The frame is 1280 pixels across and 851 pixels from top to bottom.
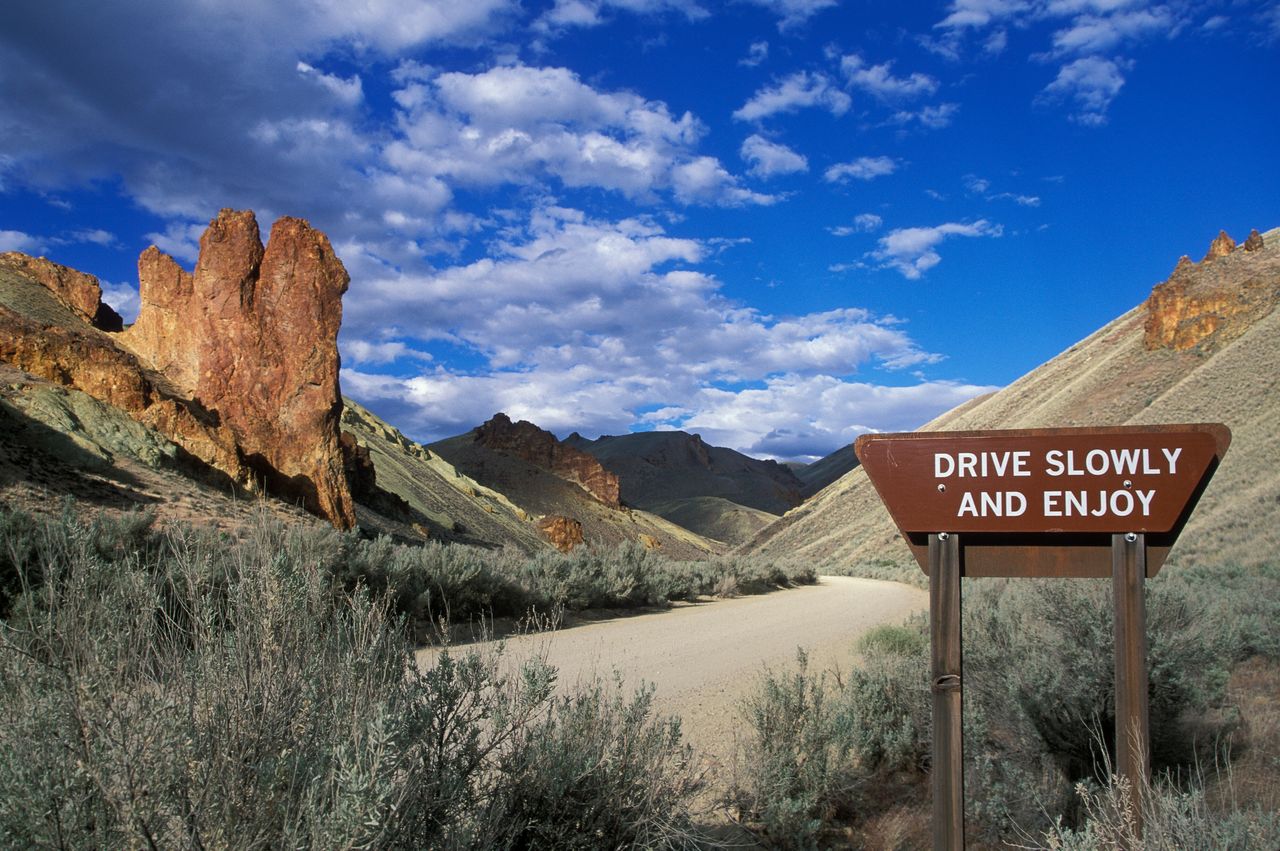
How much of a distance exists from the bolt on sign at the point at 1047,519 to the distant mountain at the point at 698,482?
3708 inches

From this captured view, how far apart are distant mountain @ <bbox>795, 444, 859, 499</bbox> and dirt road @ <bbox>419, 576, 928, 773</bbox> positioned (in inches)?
4823

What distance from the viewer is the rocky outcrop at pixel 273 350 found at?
24844mm

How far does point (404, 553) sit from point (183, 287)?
20791mm

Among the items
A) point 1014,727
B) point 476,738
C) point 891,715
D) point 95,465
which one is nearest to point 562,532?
point 95,465

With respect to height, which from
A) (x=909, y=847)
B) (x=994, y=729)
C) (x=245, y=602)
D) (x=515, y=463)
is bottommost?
(x=909, y=847)

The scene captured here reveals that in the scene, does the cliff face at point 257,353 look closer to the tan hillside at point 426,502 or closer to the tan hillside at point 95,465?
the tan hillside at point 95,465

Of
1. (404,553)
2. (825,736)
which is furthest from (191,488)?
(825,736)

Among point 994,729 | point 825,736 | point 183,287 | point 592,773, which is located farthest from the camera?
point 183,287

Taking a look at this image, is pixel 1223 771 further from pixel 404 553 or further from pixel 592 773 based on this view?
pixel 404 553

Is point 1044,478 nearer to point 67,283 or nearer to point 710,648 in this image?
point 710,648

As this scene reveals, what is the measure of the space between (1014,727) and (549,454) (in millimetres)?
66687

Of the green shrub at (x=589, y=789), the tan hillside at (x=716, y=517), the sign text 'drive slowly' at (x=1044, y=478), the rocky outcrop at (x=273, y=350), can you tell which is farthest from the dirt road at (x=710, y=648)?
the tan hillside at (x=716, y=517)

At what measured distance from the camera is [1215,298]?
175 feet

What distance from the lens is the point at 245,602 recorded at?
3264 millimetres
